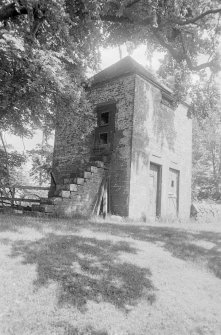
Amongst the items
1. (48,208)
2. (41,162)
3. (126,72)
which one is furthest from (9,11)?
(41,162)

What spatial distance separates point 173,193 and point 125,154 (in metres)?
4.70

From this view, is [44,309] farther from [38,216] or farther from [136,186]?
[136,186]

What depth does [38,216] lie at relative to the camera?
10633 millimetres

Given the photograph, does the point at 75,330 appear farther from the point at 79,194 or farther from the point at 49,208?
the point at 79,194

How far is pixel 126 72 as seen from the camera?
44.5 feet

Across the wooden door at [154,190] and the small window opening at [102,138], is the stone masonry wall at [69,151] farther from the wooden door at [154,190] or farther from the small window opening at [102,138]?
the wooden door at [154,190]

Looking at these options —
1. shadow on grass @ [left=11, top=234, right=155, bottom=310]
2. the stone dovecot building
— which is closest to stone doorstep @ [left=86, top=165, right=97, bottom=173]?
the stone dovecot building

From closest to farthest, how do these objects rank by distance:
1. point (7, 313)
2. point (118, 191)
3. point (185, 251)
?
point (7, 313), point (185, 251), point (118, 191)

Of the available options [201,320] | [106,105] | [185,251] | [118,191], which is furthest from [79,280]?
[106,105]

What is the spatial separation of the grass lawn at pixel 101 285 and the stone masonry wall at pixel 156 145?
5.39 meters

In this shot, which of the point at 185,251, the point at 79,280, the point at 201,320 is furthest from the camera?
the point at 185,251

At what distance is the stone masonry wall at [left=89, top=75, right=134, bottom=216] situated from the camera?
42.2ft

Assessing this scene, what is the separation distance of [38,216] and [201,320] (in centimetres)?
744

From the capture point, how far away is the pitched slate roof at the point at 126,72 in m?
13.6
